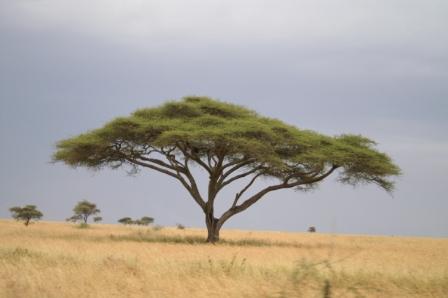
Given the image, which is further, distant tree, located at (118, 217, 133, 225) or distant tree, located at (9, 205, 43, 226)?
distant tree, located at (118, 217, 133, 225)

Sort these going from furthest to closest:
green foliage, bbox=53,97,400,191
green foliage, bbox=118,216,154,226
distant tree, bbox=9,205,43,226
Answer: green foliage, bbox=118,216,154,226 < distant tree, bbox=9,205,43,226 < green foliage, bbox=53,97,400,191

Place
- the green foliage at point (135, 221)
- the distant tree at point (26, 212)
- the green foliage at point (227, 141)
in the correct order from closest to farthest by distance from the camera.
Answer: the green foliage at point (227, 141)
the distant tree at point (26, 212)
the green foliage at point (135, 221)

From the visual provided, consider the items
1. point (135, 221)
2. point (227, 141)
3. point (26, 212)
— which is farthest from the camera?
point (135, 221)

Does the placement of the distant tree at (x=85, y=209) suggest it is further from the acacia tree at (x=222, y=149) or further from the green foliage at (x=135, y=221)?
the acacia tree at (x=222, y=149)

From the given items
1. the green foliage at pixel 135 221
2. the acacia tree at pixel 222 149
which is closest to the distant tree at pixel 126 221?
the green foliage at pixel 135 221

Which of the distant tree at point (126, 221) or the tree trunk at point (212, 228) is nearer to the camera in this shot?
the tree trunk at point (212, 228)

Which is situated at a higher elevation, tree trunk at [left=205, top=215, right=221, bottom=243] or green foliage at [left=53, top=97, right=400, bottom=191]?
green foliage at [left=53, top=97, right=400, bottom=191]

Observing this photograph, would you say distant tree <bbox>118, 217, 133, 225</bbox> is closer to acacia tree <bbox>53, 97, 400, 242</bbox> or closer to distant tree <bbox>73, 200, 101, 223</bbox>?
distant tree <bbox>73, 200, 101, 223</bbox>

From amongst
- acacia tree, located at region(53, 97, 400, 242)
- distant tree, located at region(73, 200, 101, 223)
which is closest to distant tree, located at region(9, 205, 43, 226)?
distant tree, located at region(73, 200, 101, 223)

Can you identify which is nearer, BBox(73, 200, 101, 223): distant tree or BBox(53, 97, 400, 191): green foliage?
BBox(53, 97, 400, 191): green foliage

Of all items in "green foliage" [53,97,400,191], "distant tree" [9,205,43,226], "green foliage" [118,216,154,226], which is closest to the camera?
"green foliage" [53,97,400,191]

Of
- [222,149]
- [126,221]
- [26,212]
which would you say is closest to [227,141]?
[222,149]

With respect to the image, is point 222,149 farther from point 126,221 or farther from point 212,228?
point 126,221

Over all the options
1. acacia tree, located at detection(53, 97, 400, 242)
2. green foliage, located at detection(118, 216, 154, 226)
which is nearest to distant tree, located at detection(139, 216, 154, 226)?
green foliage, located at detection(118, 216, 154, 226)
